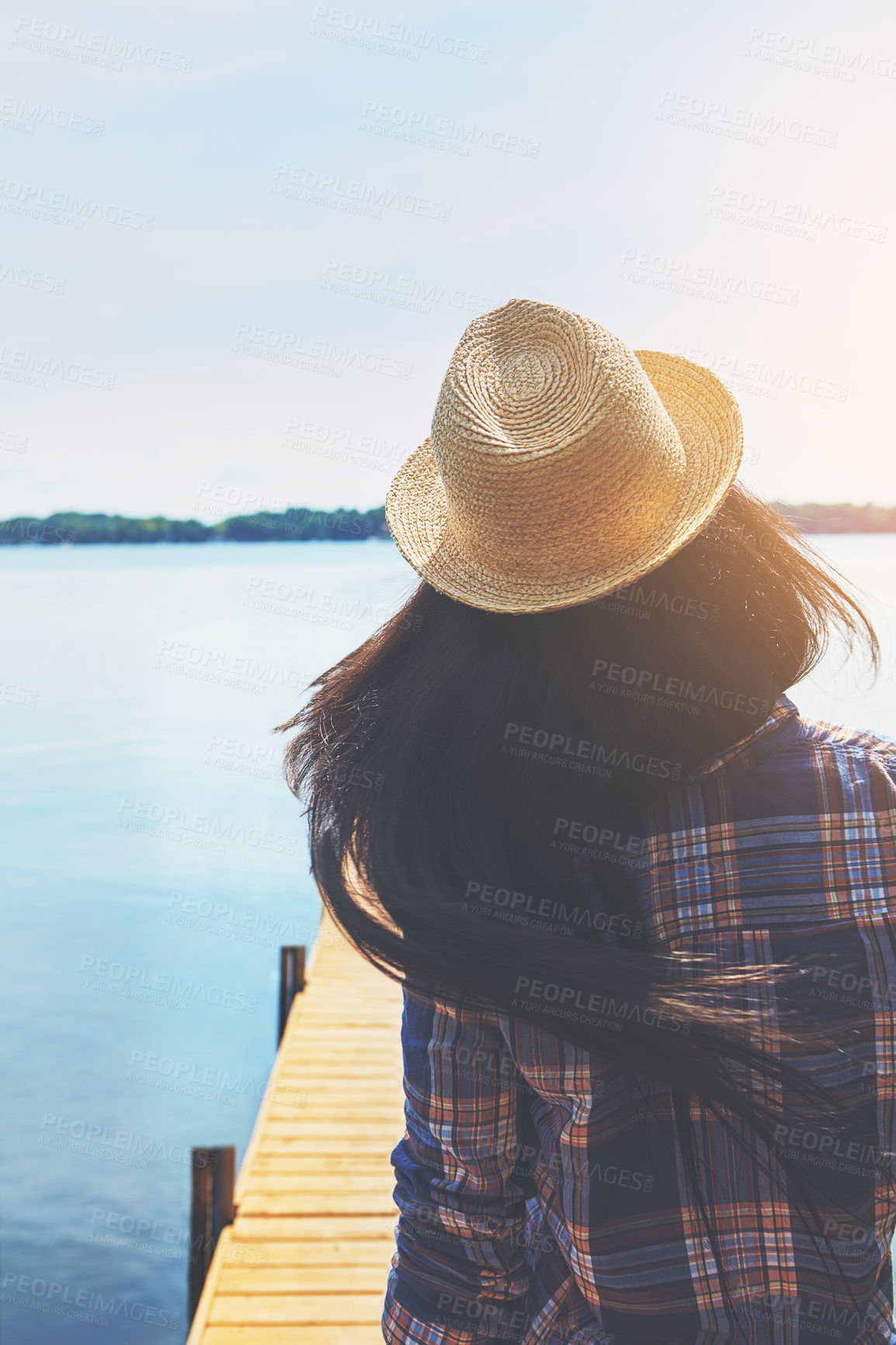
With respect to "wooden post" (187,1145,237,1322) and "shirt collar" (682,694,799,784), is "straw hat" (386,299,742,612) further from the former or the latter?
"wooden post" (187,1145,237,1322)

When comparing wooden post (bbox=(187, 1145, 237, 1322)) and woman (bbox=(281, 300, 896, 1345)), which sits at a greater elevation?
woman (bbox=(281, 300, 896, 1345))

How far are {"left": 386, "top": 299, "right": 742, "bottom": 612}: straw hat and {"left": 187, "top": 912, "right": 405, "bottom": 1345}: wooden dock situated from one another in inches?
107

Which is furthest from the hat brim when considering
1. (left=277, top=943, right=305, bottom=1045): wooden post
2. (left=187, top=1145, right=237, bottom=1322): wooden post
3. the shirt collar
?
(left=277, top=943, right=305, bottom=1045): wooden post

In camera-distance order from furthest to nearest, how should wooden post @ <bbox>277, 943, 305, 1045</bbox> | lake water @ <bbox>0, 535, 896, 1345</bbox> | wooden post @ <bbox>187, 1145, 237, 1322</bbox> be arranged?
lake water @ <bbox>0, 535, 896, 1345</bbox>
wooden post @ <bbox>277, 943, 305, 1045</bbox>
wooden post @ <bbox>187, 1145, 237, 1322</bbox>

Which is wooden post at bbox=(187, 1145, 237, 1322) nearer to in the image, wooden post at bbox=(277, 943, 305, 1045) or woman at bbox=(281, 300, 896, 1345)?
wooden post at bbox=(277, 943, 305, 1045)

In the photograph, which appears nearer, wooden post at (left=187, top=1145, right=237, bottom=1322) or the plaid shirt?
the plaid shirt

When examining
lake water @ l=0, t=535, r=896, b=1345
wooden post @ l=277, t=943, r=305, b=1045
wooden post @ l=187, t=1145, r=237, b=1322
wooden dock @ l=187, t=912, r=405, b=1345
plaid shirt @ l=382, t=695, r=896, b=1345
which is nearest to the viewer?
plaid shirt @ l=382, t=695, r=896, b=1345

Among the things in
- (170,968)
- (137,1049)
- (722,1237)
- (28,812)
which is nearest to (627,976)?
(722,1237)

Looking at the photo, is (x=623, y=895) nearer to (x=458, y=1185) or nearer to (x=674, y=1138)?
(x=674, y=1138)

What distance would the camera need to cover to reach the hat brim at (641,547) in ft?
2.58

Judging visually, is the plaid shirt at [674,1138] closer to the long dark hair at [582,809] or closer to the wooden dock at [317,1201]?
the long dark hair at [582,809]

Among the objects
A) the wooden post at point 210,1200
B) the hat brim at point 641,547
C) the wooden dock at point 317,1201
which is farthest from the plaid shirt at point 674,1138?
the wooden post at point 210,1200

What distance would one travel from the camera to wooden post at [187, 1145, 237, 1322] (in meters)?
3.31

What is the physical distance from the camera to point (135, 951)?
12.4m
